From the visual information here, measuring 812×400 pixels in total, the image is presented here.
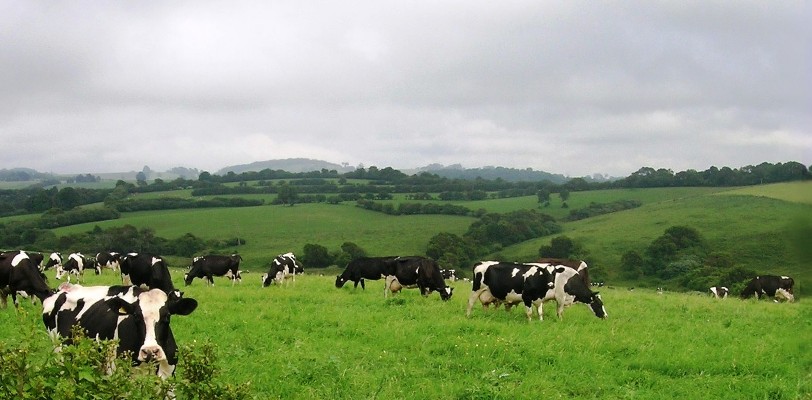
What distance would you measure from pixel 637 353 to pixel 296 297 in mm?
11930

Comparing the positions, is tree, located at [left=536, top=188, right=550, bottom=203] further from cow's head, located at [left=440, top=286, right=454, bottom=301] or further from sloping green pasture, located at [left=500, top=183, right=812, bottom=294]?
cow's head, located at [left=440, top=286, right=454, bottom=301]

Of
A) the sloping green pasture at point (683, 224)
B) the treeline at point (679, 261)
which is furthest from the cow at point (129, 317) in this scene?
the treeline at point (679, 261)

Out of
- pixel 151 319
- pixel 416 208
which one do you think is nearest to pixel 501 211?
pixel 416 208

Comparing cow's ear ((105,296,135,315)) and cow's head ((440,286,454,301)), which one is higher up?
cow's ear ((105,296,135,315))

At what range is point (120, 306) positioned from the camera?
344 inches

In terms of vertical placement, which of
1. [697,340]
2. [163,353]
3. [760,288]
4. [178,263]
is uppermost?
[163,353]

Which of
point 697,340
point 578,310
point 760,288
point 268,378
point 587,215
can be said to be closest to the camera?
point 268,378

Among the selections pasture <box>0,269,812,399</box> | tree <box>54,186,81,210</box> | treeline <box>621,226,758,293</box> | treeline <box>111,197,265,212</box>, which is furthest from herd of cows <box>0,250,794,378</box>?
tree <box>54,186,81,210</box>

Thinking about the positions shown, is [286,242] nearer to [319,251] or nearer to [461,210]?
[319,251]

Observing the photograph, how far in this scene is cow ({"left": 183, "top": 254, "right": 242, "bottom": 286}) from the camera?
27172 millimetres

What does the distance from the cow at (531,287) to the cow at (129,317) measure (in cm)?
1005

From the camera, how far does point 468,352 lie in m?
11.8

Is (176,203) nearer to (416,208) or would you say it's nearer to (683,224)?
(416,208)

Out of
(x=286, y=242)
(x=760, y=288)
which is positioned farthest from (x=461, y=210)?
(x=760, y=288)
